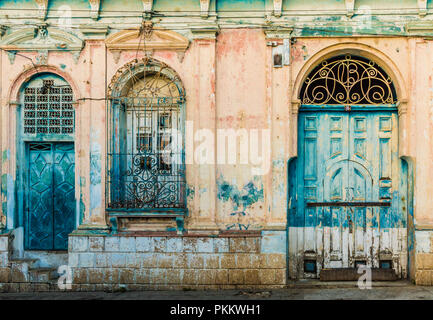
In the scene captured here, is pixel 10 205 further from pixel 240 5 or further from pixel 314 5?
pixel 314 5

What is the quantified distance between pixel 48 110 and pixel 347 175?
17.2 ft

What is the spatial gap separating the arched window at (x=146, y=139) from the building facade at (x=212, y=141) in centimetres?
3

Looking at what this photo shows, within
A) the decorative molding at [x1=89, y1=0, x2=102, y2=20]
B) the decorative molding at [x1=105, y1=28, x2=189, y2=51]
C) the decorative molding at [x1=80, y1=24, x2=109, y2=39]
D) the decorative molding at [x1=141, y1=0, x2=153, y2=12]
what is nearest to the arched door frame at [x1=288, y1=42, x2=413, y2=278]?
the decorative molding at [x1=105, y1=28, x2=189, y2=51]

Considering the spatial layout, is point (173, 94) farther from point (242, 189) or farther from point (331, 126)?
point (331, 126)

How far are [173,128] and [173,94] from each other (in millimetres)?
579

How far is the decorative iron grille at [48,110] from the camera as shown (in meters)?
7.57

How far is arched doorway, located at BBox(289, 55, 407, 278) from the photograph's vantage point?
745 cm

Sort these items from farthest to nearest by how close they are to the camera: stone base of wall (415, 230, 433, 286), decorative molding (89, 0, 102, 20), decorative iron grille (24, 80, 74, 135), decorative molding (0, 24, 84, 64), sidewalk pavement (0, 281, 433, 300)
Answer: decorative iron grille (24, 80, 74, 135)
decorative molding (0, 24, 84, 64)
decorative molding (89, 0, 102, 20)
stone base of wall (415, 230, 433, 286)
sidewalk pavement (0, 281, 433, 300)

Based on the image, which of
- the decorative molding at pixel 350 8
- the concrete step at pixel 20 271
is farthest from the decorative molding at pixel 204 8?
the concrete step at pixel 20 271

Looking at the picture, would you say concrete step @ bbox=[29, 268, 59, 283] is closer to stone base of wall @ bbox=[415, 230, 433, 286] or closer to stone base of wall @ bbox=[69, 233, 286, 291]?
stone base of wall @ bbox=[69, 233, 286, 291]

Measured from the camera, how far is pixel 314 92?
296 inches

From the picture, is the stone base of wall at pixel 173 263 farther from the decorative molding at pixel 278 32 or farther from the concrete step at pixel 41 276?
the decorative molding at pixel 278 32

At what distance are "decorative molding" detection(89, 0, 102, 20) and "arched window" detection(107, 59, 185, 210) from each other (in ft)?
3.27

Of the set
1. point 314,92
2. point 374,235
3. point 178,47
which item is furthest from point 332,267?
point 178,47
